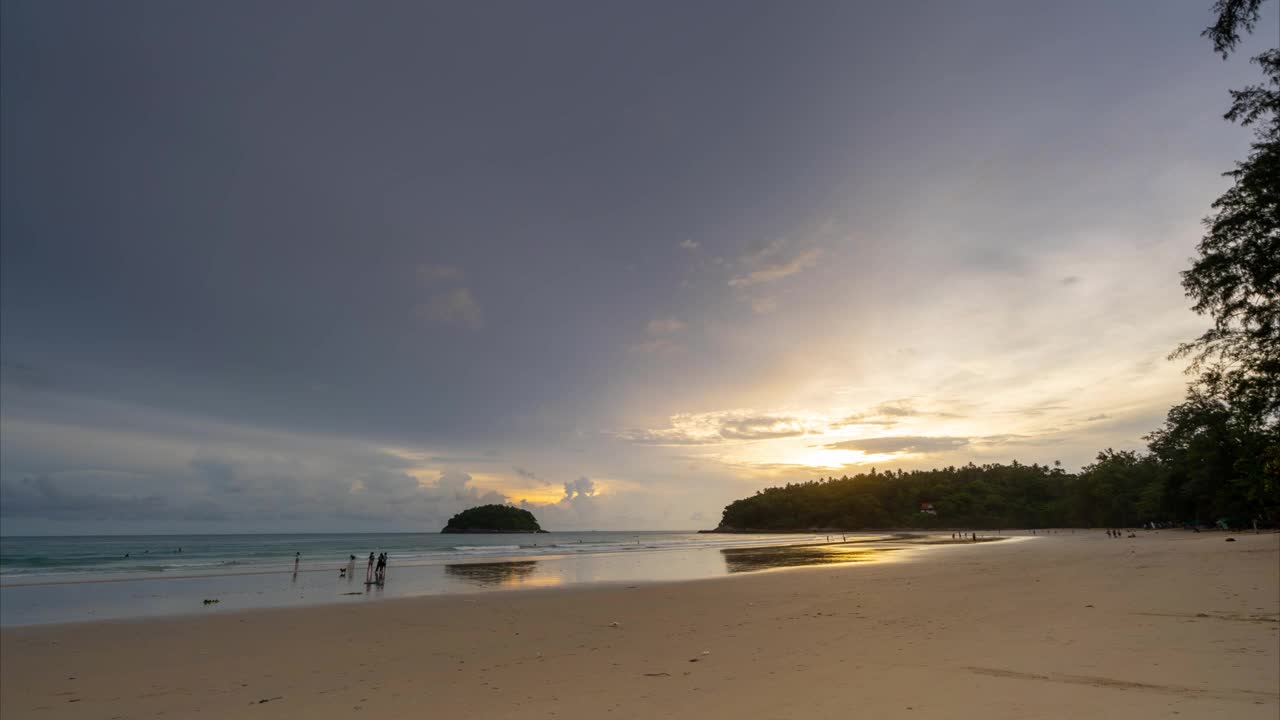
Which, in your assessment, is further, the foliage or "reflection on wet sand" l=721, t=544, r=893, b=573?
"reflection on wet sand" l=721, t=544, r=893, b=573

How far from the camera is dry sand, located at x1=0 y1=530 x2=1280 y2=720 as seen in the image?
6.78m

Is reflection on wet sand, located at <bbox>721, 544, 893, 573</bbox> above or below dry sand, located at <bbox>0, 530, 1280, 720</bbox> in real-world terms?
below

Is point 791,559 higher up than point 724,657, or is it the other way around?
point 724,657

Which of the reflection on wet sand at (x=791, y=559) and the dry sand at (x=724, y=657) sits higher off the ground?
the dry sand at (x=724, y=657)

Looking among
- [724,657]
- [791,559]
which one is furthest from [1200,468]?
[724,657]

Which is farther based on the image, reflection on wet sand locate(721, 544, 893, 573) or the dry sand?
reflection on wet sand locate(721, 544, 893, 573)

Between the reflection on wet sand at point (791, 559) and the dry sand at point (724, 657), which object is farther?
the reflection on wet sand at point (791, 559)

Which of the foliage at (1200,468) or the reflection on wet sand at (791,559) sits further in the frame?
the reflection on wet sand at (791,559)

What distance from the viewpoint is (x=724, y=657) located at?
32.3 feet

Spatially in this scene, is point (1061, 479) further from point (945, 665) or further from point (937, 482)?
point (945, 665)

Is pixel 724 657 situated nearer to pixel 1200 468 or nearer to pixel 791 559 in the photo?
pixel 791 559

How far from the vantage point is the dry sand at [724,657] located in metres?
6.78

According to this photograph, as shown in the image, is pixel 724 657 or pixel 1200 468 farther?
pixel 1200 468

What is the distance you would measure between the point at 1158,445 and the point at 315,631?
109 m
